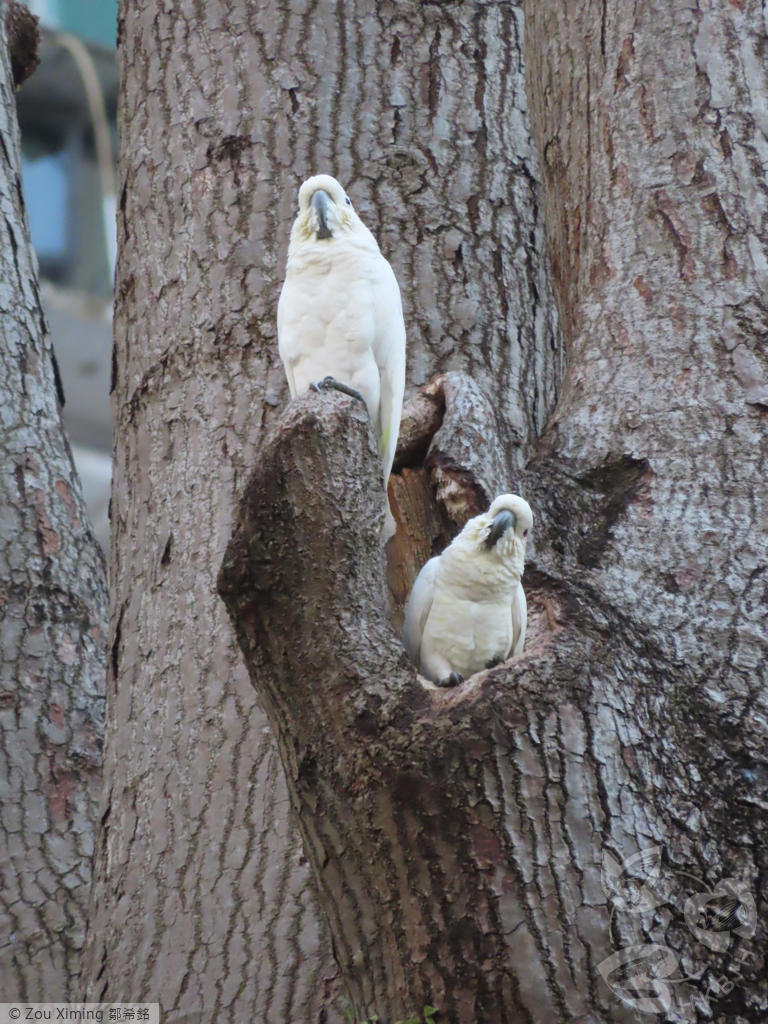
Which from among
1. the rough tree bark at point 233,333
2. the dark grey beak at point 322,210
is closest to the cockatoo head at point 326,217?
the dark grey beak at point 322,210

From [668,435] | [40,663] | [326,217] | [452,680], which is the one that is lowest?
[40,663]

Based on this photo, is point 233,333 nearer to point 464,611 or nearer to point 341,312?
point 341,312

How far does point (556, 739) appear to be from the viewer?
A: 1626mm

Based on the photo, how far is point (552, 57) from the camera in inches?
109

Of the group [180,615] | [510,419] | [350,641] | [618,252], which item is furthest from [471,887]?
[618,252]

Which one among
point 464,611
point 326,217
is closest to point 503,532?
point 464,611

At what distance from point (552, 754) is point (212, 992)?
0.98 metres

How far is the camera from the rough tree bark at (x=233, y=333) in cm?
222

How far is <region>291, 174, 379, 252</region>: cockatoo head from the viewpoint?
8.06ft

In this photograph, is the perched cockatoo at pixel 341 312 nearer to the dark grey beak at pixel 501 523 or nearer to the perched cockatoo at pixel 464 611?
the perched cockatoo at pixel 464 611

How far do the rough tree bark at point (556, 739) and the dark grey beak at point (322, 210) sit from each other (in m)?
0.79

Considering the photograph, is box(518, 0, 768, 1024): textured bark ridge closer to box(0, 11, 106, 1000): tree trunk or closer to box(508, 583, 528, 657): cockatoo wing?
box(508, 583, 528, 657): cockatoo wing

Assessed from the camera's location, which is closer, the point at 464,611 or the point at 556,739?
the point at 556,739
